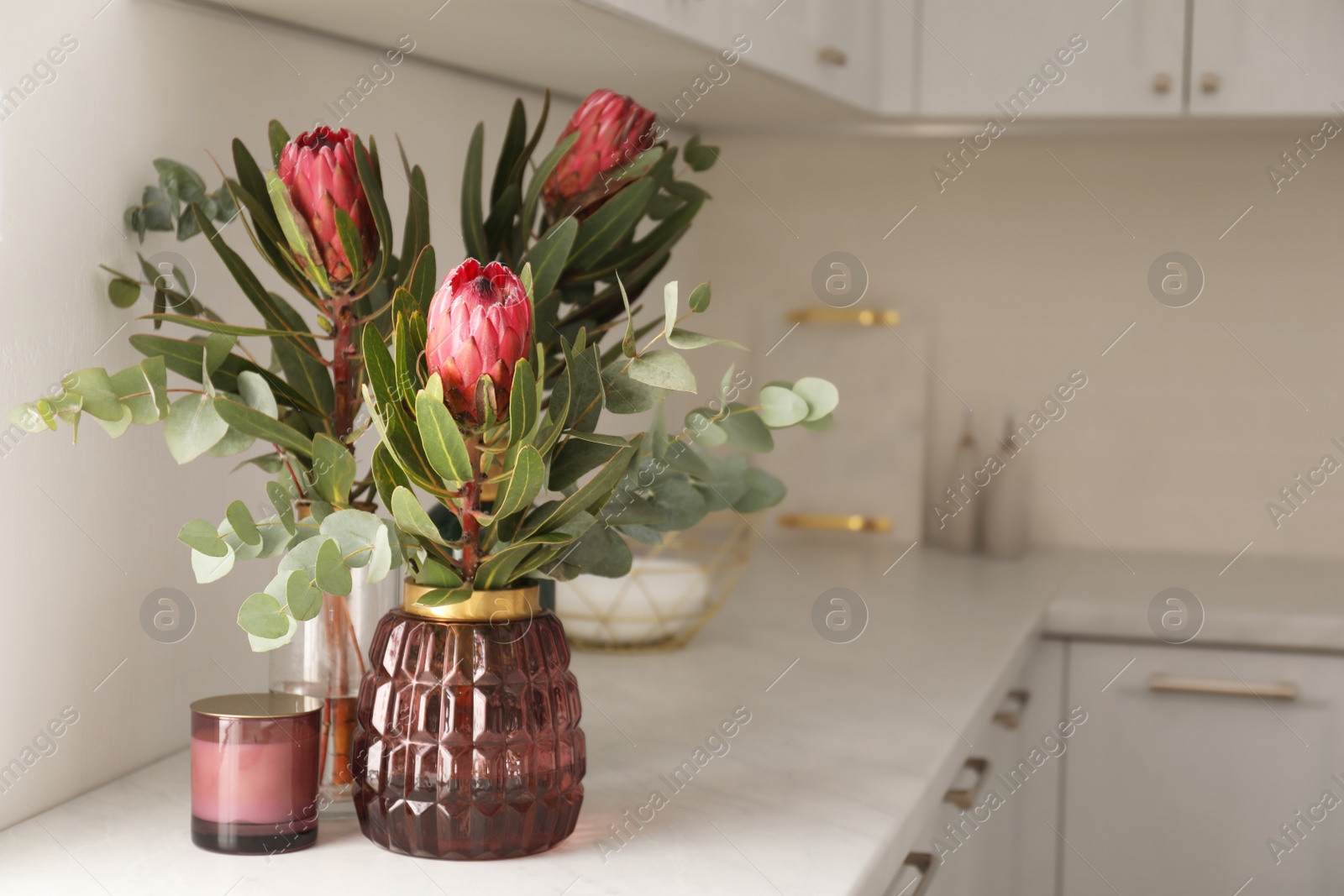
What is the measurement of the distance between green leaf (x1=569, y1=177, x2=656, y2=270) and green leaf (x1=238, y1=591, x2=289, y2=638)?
0.35 meters

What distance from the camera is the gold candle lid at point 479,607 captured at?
786 millimetres

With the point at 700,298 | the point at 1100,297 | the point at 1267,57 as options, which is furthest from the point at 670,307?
the point at 1100,297

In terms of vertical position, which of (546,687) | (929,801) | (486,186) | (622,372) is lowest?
(929,801)

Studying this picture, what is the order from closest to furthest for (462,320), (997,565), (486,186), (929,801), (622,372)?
(462,320)
(622,372)
(929,801)
(486,186)
(997,565)

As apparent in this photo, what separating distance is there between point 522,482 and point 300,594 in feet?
0.46

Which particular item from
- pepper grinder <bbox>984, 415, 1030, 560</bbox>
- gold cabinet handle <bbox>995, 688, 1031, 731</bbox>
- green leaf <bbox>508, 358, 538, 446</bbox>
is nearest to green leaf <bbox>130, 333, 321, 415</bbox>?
green leaf <bbox>508, 358, 538, 446</bbox>

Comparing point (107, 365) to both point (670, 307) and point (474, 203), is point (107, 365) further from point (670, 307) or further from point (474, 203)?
point (670, 307)

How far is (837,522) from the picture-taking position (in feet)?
7.47

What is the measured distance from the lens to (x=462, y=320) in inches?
26.5

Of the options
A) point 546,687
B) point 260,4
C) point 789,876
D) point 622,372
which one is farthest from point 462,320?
point 260,4

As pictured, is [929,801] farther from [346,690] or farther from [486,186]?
[486,186]

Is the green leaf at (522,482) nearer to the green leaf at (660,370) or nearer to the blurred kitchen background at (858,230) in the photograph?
the green leaf at (660,370)

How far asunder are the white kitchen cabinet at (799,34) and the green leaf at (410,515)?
47 centimetres

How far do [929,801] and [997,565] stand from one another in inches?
43.4
